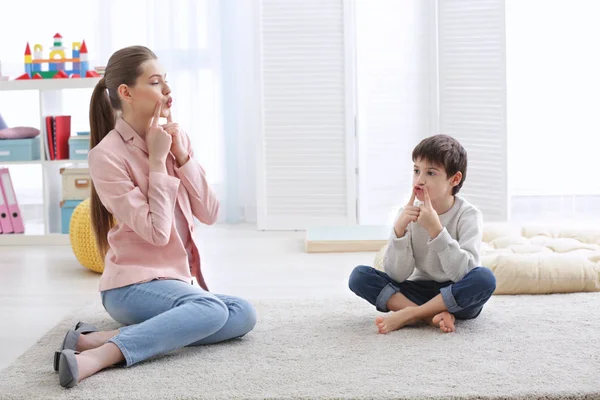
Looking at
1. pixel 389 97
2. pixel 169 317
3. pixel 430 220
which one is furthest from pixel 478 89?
pixel 169 317

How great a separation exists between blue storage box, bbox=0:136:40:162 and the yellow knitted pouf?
0.74 m

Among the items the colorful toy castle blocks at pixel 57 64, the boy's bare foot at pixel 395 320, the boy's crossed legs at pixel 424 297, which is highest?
the colorful toy castle blocks at pixel 57 64

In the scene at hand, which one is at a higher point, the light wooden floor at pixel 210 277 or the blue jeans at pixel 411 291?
the blue jeans at pixel 411 291

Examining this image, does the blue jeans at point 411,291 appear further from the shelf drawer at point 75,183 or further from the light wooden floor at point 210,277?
the shelf drawer at point 75,183

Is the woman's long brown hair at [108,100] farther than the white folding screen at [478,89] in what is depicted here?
No

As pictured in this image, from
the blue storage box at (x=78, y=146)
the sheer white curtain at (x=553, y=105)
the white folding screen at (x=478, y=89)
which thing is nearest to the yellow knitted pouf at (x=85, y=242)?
the blue storage box at (x=78, y=146)

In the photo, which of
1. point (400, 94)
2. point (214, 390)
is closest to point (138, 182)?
point (214, 390)

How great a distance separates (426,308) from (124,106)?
2.95 feet

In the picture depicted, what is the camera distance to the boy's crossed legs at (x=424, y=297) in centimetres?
222

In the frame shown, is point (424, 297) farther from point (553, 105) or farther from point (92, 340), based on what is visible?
point (553, 105)

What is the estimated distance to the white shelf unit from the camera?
149 inches

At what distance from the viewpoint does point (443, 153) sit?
227 cm

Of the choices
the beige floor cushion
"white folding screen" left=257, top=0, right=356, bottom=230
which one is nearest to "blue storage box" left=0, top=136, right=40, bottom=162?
"white folding screen" left=257, top=0, right=356, bottom=230

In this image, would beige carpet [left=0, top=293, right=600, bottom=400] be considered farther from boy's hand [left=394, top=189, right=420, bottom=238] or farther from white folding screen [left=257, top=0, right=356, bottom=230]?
white folding screen [left=257, top=0, right=356, bottom=230]
